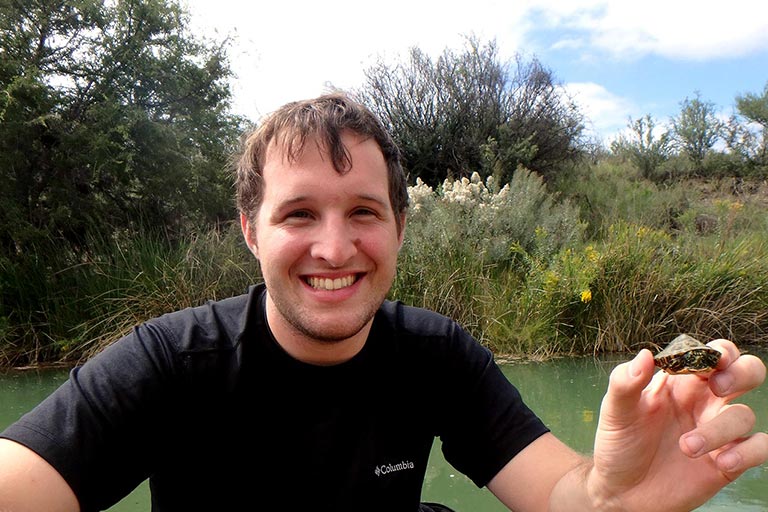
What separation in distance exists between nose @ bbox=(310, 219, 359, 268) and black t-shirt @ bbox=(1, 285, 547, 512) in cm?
24

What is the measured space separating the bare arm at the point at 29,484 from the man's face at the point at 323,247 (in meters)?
0.52

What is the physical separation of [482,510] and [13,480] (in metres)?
1.40

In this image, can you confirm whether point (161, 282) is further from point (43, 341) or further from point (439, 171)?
point (439, 171)

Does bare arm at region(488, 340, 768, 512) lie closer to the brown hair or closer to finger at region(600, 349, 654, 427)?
finger at region(600, 349, 654, 427)

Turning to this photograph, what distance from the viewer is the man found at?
107 cm

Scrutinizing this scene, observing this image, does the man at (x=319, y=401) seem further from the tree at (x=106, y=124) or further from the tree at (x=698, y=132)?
the tree at (x=698, y=132)

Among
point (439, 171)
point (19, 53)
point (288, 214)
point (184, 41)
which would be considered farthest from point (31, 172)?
point (439, 171)

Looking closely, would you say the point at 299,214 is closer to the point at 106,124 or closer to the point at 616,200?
the point at 106,124

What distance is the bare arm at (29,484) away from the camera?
0.98 m

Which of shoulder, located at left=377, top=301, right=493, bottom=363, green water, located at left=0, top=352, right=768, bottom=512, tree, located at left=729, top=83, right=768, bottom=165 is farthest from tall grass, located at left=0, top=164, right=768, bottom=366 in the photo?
tree, located at left=729, top=83, right=768, bottom=165

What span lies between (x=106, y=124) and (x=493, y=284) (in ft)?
11.5

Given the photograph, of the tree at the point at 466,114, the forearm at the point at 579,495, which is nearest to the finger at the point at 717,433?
the forearm at the point at 579,495

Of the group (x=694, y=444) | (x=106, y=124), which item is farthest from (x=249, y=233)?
(x=106, y=124)

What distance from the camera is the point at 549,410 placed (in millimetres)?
2895
